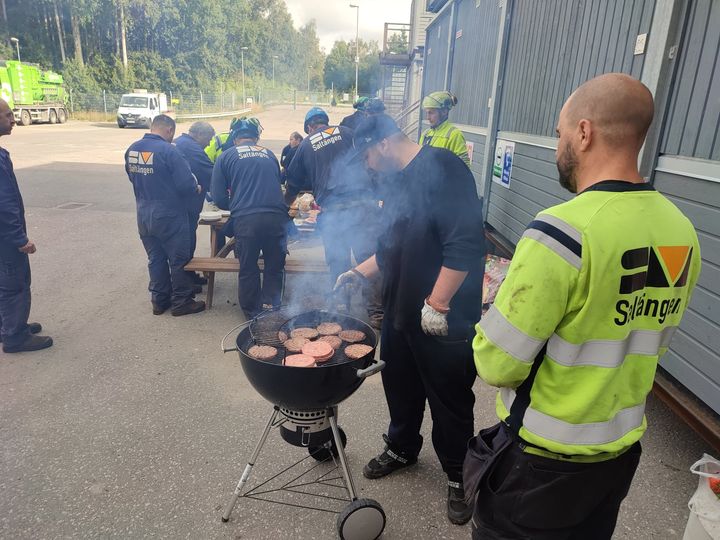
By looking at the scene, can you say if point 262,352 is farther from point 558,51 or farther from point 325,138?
point 558,51

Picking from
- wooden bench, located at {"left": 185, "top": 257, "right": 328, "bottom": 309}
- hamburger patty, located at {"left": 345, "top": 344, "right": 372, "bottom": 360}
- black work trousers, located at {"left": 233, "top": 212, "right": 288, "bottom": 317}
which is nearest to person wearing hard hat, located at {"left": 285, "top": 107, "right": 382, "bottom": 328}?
wooden bench, located at {"left": 185, "top": 257, "right": 328, "bottom": 309}

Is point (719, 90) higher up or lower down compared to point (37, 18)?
lower down

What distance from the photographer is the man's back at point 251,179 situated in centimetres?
487

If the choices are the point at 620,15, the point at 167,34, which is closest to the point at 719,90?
the point at 620,15

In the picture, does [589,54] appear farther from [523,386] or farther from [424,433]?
[523,386]

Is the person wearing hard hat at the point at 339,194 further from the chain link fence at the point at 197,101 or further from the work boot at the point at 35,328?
the chain link fence at the point at 197,101

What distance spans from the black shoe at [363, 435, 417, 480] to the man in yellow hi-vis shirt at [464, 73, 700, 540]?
1498mm

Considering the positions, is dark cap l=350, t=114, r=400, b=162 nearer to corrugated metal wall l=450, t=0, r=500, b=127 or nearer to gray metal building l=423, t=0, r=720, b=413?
gray metal building l=423, t=0, r=720, b=413

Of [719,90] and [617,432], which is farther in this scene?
[719,90]

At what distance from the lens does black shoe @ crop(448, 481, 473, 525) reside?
8.64ft

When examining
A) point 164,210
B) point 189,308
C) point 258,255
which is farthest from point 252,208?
point 189,308

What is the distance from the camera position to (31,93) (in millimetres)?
28953

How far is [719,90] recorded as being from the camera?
9.64 feet

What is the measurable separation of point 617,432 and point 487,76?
24.1ft
